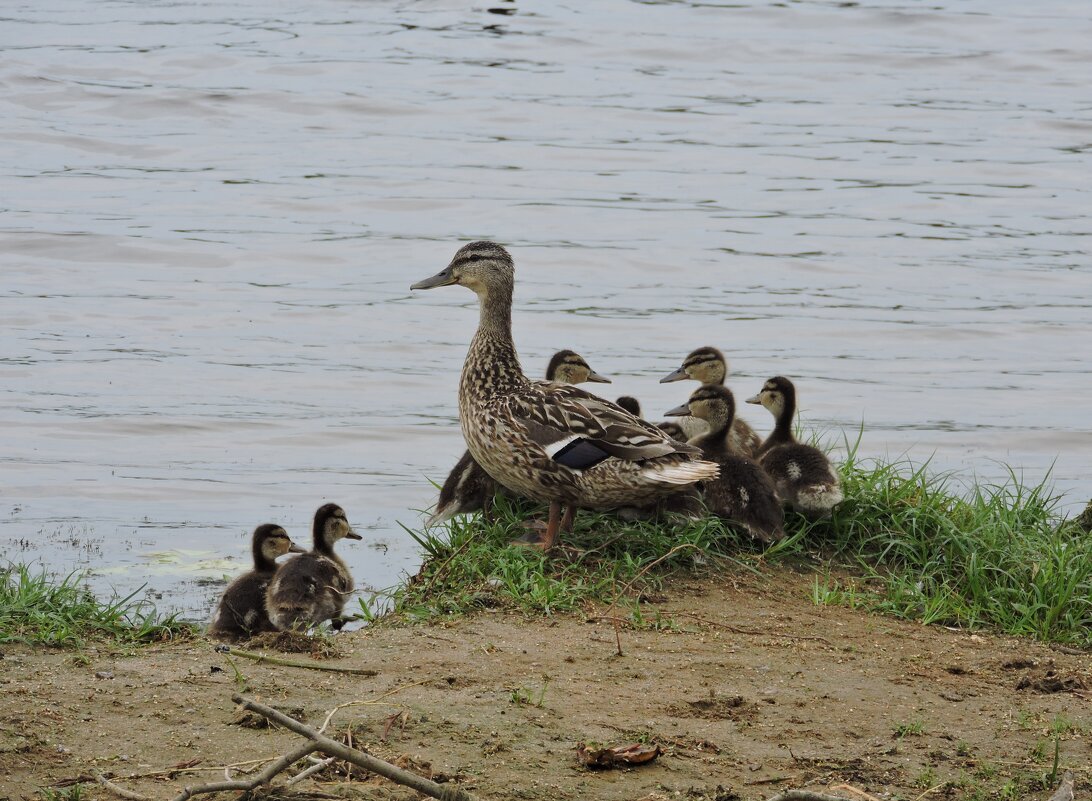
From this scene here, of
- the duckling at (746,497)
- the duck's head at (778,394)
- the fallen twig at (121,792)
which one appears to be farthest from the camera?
the duck's head at (778,394)

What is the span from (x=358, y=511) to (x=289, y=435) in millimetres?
1441

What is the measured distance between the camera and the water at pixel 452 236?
9438mm

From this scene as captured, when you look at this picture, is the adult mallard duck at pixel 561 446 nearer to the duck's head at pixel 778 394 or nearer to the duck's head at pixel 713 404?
the duck's head at pixel 713 404

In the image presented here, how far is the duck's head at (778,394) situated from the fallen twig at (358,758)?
3732mm

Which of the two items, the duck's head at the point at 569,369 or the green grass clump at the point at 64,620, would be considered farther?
the duck's head at the point at 569,369

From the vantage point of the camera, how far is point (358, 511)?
844 centimetres

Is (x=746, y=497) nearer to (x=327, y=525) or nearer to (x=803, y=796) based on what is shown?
(x=327, y=525)

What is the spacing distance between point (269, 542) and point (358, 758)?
9.98 ft

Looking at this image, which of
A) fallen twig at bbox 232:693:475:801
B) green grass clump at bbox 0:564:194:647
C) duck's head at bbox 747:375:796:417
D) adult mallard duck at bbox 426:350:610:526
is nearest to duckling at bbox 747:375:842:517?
duck's head at bbox 747:375:796:417

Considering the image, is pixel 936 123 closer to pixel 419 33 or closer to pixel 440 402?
pixel 419 33

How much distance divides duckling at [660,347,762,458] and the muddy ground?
69.2 inches

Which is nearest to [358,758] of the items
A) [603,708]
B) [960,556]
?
A: [603,708]

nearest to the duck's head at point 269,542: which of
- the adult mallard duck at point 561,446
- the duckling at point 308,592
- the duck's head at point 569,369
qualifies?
the duckling at point 308,592

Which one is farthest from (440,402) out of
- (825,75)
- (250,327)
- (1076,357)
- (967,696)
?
(825,75)
